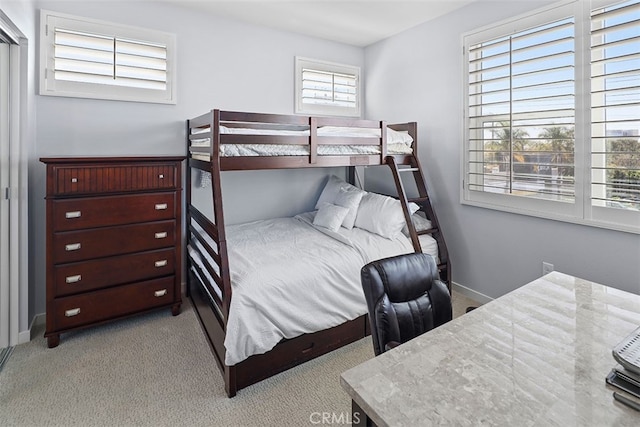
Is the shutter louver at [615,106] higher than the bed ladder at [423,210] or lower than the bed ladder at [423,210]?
higher

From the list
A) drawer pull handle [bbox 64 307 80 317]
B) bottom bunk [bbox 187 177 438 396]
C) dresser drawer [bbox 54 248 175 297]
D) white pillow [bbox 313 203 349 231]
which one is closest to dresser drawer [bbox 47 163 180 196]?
bottom bunk [bbox 187 177 438 396]

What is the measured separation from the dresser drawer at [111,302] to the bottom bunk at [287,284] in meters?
0.29

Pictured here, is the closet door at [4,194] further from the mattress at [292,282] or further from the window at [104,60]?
the mattress at [292,282]

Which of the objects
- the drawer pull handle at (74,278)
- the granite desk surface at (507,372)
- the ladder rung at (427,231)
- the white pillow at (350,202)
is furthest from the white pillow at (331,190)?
the granite desk surface at (507,372)

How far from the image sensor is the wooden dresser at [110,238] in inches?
92.4

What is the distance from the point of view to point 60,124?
105 inches

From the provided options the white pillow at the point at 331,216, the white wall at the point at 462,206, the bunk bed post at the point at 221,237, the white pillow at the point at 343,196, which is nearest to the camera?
the bunk bed post at the point at 221,237

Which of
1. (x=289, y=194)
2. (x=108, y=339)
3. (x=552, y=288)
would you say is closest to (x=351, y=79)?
(x=289, y=194)

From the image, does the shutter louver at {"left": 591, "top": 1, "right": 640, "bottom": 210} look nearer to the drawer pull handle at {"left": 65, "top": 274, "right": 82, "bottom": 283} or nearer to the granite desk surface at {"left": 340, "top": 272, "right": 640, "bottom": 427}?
the granite desk surface at {"left": 340, "top": 272, "right": 640, "bottom": 427}

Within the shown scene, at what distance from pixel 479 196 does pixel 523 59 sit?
3.61 feet

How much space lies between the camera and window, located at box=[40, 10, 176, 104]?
2609 mm

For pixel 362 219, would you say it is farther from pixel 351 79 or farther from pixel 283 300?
pixel 351 79

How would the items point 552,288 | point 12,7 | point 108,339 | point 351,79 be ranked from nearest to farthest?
point 552,288 < point 12,7 < point 108,339 < point 351,79

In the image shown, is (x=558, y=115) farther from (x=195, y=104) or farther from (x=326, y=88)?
(x=195, y=104)
